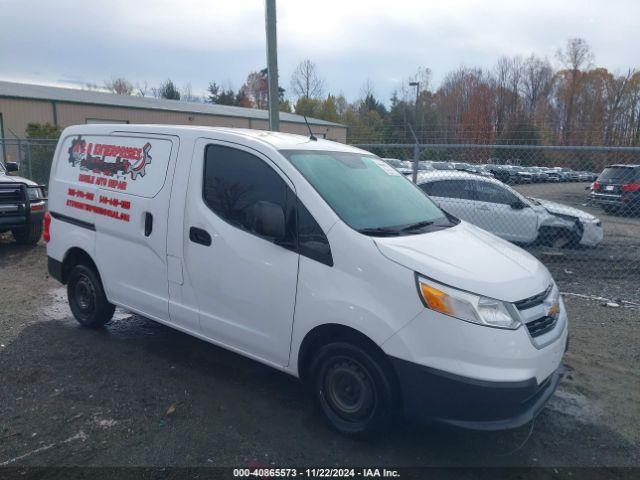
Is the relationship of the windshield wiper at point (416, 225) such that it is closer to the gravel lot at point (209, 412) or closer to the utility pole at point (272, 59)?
the gravel lot at point (209, 412)

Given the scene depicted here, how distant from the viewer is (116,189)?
4637mm

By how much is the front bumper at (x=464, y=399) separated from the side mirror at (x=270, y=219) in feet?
3.66

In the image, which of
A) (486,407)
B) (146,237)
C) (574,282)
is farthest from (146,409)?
(574,282)

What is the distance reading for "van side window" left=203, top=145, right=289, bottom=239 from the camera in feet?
12.1

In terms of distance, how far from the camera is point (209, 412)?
3719mm

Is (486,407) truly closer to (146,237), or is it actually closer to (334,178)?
(334,178)

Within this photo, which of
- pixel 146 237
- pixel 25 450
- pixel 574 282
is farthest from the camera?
pixel 574 282

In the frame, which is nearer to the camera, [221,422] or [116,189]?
[221,422]

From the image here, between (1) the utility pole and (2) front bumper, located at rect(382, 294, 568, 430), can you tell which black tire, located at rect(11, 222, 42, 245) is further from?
(2) front bumper, located at rect(382, 294, 568, 430)

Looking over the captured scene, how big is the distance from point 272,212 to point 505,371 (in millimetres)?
1723

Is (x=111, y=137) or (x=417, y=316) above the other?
(x=111, y=137)

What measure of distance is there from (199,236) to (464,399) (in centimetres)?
226

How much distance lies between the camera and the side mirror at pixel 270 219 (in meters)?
3.38

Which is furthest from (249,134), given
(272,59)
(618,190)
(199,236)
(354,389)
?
(618,190)
